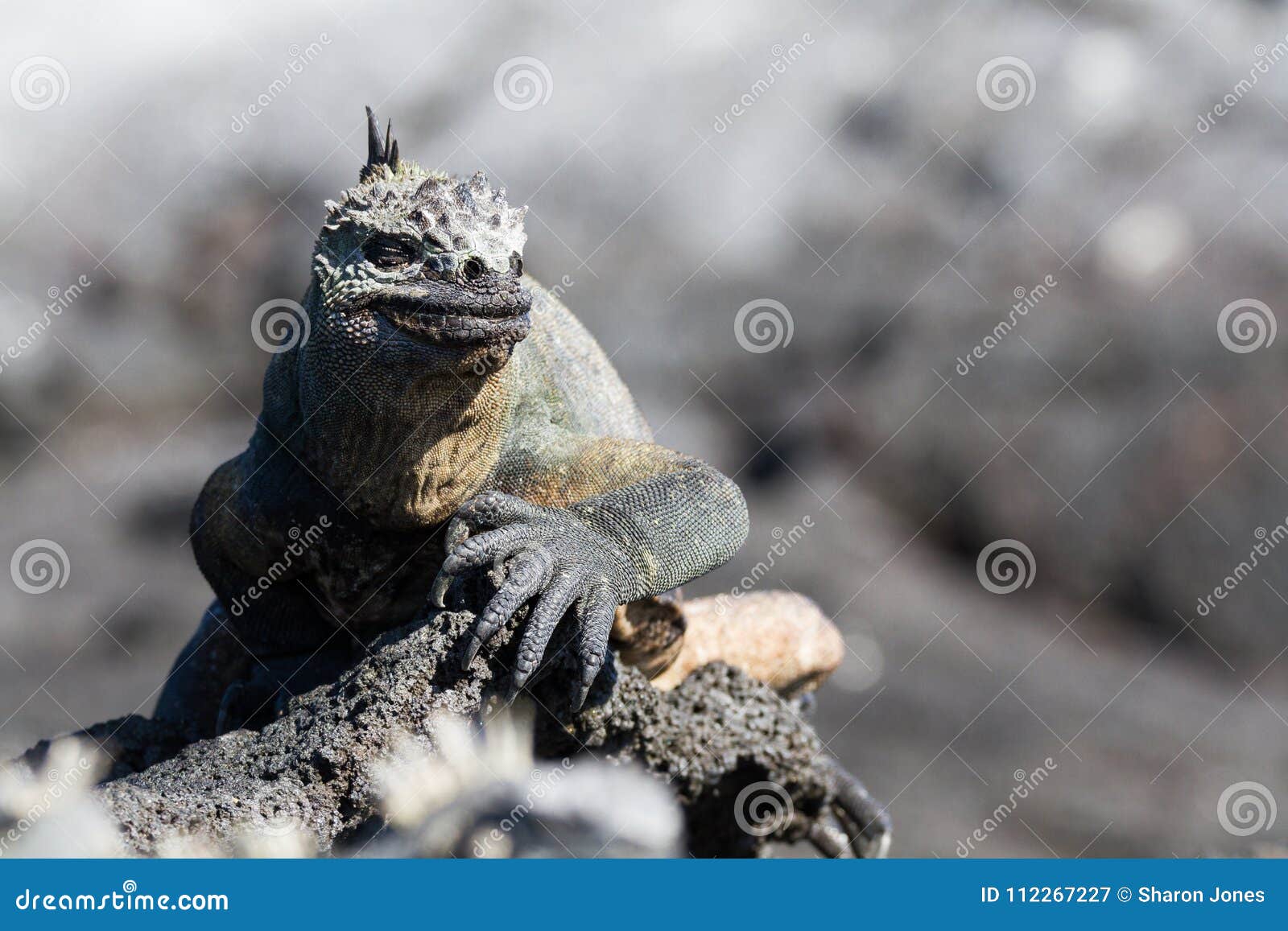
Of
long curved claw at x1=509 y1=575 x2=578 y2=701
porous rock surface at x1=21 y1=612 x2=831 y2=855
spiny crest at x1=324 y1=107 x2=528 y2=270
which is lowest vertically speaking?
porous rock surface at x1=21 y1=612 x2=831 y2=855

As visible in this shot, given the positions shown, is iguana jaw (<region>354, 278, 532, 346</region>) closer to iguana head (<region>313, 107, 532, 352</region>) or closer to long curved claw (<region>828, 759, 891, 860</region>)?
iguana head (<region>313, 107, 532, 352</region>)

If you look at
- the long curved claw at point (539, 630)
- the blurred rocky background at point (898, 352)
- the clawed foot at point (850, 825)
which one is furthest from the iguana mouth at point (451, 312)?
the blurred rocky background at point (898, 352)

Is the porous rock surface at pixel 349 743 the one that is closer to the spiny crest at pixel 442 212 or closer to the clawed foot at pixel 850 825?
the spiny crest at pixel 442 212

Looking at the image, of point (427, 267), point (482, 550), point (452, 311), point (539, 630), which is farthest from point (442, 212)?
point (539, 630)

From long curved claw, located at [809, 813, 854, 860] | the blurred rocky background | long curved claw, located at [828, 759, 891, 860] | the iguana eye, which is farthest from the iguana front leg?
the blurred rocky background

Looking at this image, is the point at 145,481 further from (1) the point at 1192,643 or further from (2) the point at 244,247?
(1) the point at 1192,643

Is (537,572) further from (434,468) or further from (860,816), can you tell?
(860,816)

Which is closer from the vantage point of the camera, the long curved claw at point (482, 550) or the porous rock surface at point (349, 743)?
the porous rock surface at point (349, 743)
